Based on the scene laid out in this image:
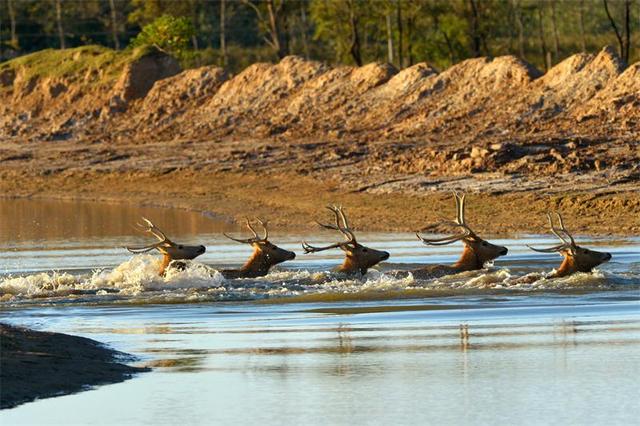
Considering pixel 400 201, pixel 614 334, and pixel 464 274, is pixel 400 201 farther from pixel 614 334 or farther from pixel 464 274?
pixel 614 334

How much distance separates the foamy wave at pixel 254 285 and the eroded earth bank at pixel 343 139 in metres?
6.41

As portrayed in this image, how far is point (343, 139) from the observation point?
123 feet

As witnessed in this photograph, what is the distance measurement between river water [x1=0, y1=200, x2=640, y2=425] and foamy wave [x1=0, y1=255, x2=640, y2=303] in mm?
34

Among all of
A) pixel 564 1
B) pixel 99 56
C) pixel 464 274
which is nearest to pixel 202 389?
pixel 464 274

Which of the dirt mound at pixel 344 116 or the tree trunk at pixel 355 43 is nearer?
the dirt mound at pixel 344 116

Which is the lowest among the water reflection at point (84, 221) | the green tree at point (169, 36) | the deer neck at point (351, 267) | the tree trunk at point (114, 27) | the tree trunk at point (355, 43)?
the deer neck at point (351, 267)

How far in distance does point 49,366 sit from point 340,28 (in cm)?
5471

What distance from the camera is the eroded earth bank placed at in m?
28.1

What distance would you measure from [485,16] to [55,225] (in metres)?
36.8

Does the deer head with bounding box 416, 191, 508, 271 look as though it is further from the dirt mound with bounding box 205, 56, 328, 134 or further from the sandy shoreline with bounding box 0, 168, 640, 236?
the dirt mound with bounding box 205, 56, 328, 134

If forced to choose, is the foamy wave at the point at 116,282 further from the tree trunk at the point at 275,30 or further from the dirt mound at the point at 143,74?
the tree trunk at the point at 275,30

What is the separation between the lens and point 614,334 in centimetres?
1355

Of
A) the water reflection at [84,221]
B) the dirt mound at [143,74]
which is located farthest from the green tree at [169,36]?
the water reflection at [84,221]

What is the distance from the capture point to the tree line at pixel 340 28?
207 feet
